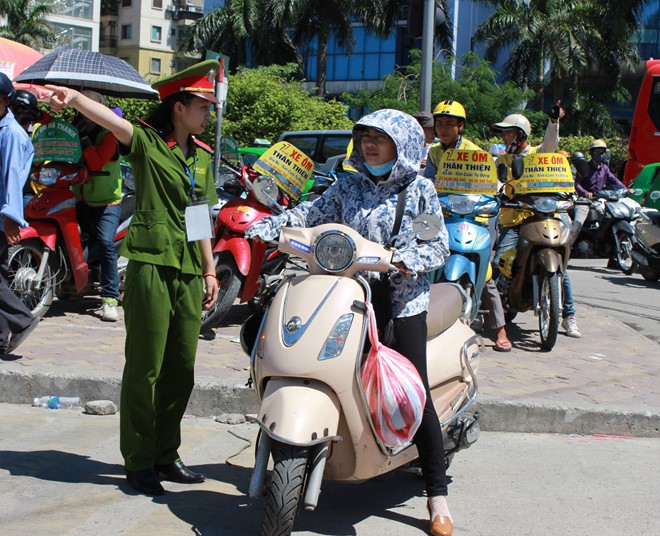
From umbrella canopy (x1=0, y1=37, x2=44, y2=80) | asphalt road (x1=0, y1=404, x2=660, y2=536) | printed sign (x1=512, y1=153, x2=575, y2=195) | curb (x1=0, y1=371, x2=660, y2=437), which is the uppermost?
umbrella canopy (x1=0, y1=37, x2=44, y2=80)

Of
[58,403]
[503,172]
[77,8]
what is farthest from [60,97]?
[77,8]

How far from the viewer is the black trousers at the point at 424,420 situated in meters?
4.13

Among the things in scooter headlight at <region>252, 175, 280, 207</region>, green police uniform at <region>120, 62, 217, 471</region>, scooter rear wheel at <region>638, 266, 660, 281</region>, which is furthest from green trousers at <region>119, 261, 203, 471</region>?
scooter rear wheel at <region>638, 266, 660, 281</region>

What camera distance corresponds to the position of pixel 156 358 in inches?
174

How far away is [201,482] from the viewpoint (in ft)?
15.3

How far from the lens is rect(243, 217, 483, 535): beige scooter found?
360 cm

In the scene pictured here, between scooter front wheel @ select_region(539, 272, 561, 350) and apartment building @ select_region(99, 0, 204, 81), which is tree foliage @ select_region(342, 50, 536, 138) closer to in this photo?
scooter front wheel @ select_region(539, 272, 561, 350)

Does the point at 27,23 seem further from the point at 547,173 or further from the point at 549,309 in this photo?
the point at 549,309

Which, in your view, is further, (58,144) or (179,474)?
(58,144)

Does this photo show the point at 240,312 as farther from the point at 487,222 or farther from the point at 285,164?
the point at 487,222

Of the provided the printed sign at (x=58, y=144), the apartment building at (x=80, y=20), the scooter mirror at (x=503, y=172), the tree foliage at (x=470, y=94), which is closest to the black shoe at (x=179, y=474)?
the printed sign at (x=58, y=144)

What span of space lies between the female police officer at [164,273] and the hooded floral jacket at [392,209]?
520 mm

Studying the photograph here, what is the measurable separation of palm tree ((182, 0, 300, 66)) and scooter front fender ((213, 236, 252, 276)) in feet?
134

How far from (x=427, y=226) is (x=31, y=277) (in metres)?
4.59
